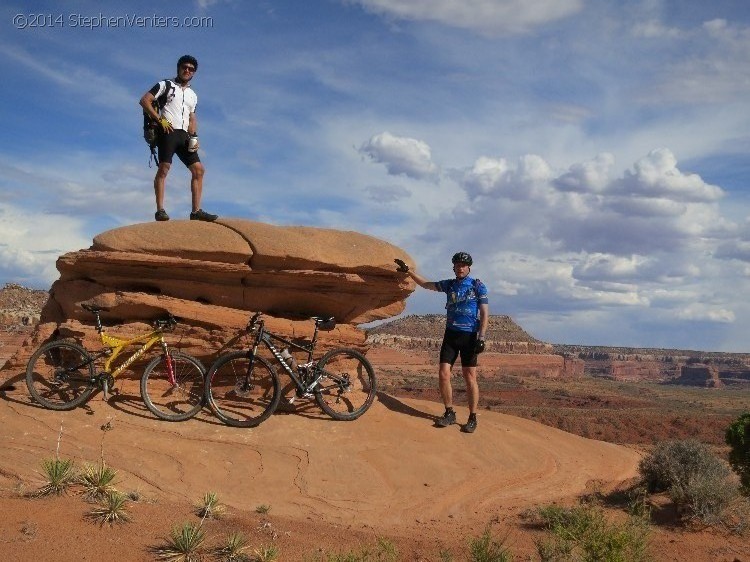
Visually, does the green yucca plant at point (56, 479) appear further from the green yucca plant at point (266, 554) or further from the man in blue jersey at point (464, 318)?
the man in blue jersey at point (464, 318)

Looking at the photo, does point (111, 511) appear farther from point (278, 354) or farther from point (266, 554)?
point (278, 354)

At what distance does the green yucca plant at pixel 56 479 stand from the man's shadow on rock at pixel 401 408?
16.3 ft

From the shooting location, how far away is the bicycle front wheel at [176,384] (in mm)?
8945

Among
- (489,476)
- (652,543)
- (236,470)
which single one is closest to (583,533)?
(652,543)

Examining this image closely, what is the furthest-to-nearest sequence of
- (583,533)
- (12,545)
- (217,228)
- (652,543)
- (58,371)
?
1. (217,228)
2. (58,371)
3. (652,543)
4. (583,533)
5. (12,545)

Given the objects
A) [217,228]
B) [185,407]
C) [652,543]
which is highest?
[217,228]

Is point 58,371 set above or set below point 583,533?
above

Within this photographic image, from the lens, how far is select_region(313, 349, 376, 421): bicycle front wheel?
369 inches

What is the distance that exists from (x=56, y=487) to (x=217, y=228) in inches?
170

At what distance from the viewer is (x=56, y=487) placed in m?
6.21

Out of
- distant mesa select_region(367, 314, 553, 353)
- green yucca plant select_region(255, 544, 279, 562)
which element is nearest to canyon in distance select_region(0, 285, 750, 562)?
green yucca plant select_region(255, 544, 279, 562)

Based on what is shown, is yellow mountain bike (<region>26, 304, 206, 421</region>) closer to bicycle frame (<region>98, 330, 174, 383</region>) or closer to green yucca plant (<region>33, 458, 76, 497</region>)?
bicycle frame (<region>98, 330, 174, 383</region>)

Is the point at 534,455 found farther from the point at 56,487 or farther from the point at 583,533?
the point at 56,487

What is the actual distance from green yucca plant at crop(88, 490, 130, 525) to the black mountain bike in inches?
112
